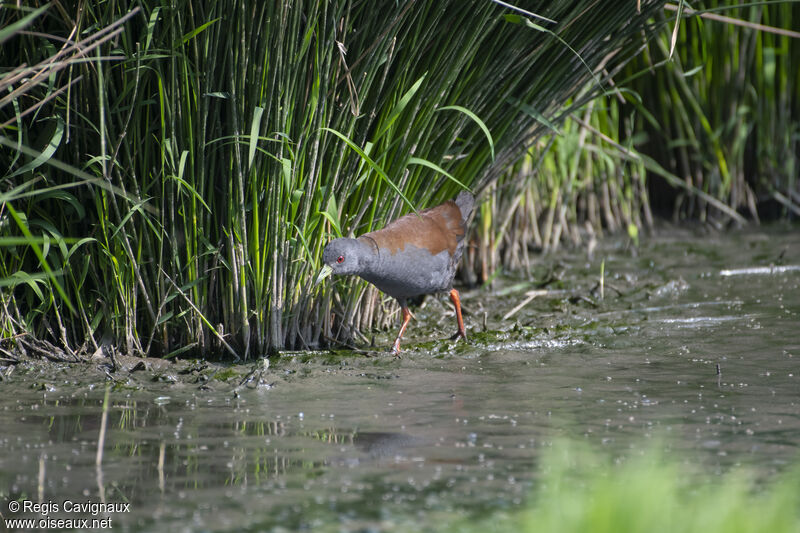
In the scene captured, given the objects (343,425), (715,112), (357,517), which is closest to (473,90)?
(343,425)

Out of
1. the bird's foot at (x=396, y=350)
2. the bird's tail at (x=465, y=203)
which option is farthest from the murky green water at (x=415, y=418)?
the bird's tail at (x=465, y=203)

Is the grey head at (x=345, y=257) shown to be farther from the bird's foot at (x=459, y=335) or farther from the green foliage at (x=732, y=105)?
the green foliage at (x=732, y=105)

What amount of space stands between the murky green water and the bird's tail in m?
0.60

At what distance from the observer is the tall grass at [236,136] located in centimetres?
365

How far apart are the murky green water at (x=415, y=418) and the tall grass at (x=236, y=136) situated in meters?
0.30

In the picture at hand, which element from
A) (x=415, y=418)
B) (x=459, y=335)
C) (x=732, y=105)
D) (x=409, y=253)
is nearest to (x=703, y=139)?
(x=732, y=105)

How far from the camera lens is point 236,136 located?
11.8 feet

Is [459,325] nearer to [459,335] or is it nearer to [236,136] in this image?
[459,335]

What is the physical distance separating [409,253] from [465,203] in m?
0.57

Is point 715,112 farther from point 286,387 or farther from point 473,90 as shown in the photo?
point 286,387

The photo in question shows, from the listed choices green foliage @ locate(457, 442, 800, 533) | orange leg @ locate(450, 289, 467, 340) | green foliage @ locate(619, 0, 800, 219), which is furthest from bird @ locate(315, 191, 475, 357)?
green foliage @ locate(619, 0, 800, 219)

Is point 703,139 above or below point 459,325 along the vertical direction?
above

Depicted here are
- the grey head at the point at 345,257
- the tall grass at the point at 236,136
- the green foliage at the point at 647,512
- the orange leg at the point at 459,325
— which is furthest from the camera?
the orange leg at the point at 459,325

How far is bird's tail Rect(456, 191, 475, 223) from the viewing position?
4.59 m
